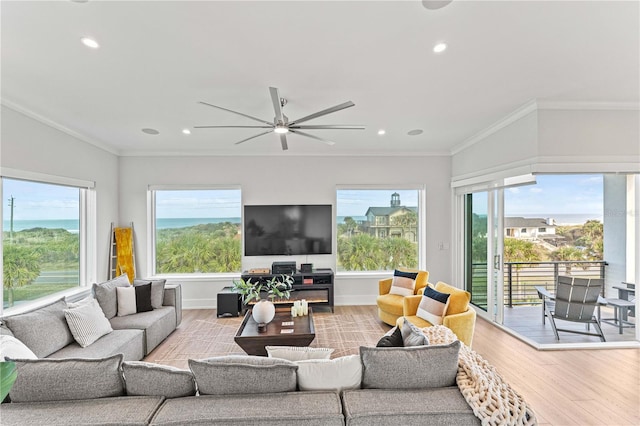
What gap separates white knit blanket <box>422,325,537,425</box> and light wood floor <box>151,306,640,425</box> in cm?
119

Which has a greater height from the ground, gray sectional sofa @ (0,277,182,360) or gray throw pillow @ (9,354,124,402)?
gray throw pillow @ (9,354,124,402)

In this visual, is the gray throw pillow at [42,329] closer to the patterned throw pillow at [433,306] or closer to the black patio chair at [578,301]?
the patterned throw pillow at [433,306]

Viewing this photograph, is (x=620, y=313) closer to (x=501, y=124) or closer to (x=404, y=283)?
(x=404, y=283)

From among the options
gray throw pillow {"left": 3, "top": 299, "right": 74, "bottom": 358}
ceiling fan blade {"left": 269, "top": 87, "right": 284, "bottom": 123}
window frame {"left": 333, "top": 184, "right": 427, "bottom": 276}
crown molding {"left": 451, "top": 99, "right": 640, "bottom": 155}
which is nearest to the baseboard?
window frame {"left": 333, "top": 184, "right": 427, "bottom": 276}

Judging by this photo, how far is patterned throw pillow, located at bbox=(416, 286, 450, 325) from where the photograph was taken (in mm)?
3498

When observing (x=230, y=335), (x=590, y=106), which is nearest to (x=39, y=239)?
(x=230, y=335)

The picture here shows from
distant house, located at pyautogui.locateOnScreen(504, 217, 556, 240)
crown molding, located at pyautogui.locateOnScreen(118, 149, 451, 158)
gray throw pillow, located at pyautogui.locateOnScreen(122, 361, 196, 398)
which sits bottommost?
gray throw pillow, located at pyautogui.locateOnScreen(122, 361, 196, 398)

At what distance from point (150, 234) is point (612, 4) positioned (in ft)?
21.1

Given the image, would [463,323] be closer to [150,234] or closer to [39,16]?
[39,16]

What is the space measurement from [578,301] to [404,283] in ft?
6.96

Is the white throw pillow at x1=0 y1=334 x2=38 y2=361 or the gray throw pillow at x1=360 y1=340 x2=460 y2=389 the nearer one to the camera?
the gray throw pillow at x1=360 y1=340 x2=460 y2=389

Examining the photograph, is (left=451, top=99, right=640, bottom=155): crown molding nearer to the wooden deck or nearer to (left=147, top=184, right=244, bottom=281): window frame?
the wooden deck

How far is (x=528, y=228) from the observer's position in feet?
14.5

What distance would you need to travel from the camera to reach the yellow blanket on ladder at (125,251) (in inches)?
210
